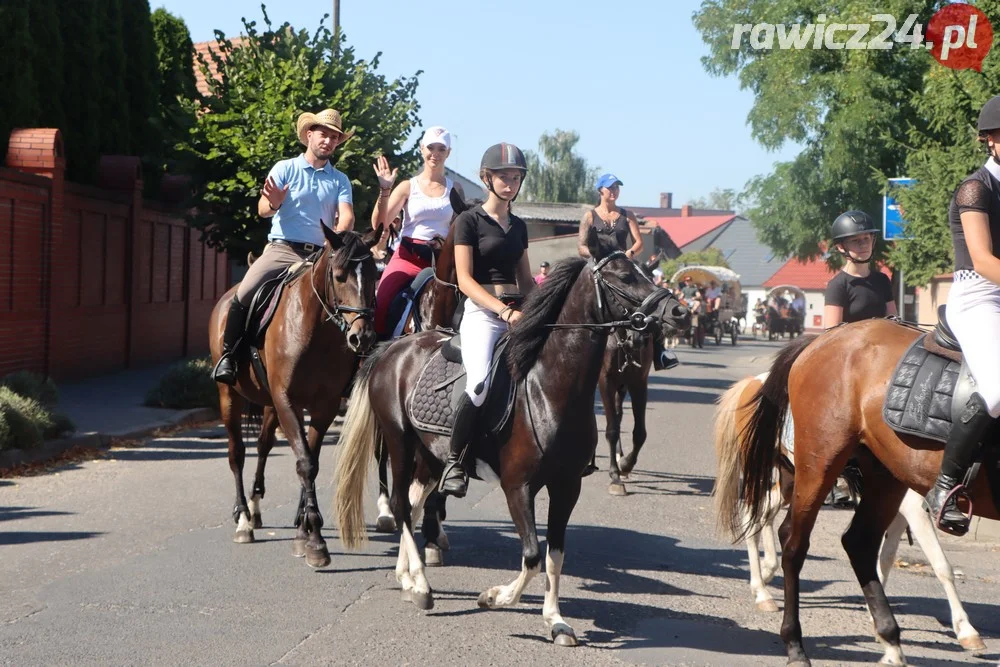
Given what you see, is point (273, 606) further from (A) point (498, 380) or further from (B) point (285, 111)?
(B) point (285, 111)

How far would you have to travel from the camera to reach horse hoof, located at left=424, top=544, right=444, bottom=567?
785cm

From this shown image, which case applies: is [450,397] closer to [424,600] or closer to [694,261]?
[424,600]

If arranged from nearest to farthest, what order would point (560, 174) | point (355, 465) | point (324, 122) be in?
point (355, 465) → point (324, 122) → point (560, 174)

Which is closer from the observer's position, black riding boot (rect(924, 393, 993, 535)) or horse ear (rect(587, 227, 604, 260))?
black riding boot (rect(924, 393, 993, 535))

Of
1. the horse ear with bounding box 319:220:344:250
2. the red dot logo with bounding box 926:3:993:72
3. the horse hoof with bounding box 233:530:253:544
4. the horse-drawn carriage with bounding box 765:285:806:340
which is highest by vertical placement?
the red dot logo with bounding box 926:3:993:72

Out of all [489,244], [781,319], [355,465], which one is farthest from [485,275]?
[781,319]

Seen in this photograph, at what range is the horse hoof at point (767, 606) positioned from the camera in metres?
6.98

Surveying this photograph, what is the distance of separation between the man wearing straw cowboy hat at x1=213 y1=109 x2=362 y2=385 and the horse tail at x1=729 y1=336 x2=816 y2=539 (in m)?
3.55

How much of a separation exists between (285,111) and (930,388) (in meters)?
14.2

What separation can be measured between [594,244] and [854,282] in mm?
2476

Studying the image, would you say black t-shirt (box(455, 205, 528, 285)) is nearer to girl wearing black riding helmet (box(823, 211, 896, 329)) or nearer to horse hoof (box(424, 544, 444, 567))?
horse hoof (box(424, 544, 444, 567))

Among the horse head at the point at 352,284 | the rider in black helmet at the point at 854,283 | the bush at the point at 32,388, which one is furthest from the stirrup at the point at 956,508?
the bush at the point at 32,388

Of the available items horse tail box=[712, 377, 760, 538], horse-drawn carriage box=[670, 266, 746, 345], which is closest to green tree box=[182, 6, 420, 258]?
horse tail box=[712, 377, 760, 538]

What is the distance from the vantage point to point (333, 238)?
7.88 metres
